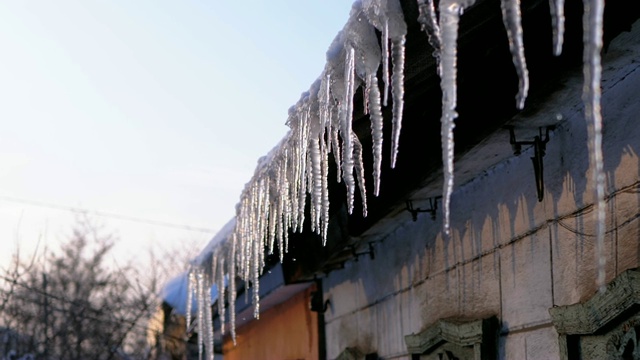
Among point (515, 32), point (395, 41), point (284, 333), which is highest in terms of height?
point (284, 333)

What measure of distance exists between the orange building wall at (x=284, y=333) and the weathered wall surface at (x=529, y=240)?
283cm

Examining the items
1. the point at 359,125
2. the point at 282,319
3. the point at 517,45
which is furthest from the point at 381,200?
the point at 282,319

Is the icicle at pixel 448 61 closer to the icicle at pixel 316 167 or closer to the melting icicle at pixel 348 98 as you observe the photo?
the melting icicle at pixel 348 98

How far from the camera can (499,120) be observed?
4652 mm

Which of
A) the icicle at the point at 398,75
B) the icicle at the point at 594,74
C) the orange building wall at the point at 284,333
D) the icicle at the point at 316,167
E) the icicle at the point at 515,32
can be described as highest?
the orange building wall at the point at 284,333

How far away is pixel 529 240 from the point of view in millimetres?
5016

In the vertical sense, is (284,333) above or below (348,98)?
above

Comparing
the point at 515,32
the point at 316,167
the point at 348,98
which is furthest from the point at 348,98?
the point at 515,32

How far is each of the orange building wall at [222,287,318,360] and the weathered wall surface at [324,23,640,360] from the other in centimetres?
283

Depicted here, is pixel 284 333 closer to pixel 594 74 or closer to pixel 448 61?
pixel 448 61

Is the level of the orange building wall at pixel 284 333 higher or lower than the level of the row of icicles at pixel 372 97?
higher

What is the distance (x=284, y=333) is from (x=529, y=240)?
23.7ft

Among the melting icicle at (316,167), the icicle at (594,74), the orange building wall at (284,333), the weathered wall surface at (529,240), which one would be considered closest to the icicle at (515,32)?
the icicle at (594,74)

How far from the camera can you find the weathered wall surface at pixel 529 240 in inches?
157
